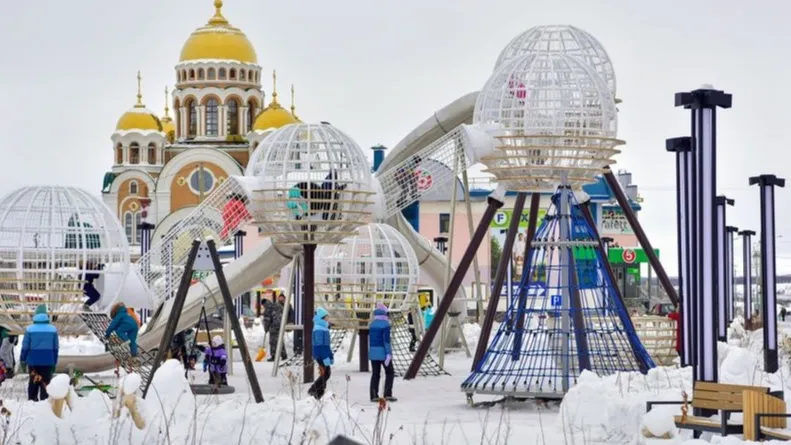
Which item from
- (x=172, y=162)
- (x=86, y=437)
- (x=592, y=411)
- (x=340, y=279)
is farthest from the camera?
(x=172, y=162)

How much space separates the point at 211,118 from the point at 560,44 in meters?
55.8

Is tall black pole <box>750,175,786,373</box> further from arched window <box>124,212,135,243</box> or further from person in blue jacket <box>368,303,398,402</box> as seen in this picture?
arched window <box>124,212,135,243</box>

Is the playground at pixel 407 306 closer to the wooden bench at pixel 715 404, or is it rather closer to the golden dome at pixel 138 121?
the wooden bench at pixel 715 404

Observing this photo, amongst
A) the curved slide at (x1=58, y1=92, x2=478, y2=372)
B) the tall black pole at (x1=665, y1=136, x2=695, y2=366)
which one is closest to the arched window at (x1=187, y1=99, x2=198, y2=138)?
the curved slide at (x1=58, y1=92, x2=478, y2=372)

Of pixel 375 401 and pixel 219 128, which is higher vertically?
pixel 219 128

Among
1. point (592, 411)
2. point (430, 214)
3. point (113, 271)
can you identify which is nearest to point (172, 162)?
point (430, 214)

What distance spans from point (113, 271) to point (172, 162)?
5594cm

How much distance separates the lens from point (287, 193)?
21.7m

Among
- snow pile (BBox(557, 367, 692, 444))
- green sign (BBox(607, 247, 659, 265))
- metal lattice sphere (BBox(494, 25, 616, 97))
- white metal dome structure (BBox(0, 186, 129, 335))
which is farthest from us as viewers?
green sign (BBox(607, 247, 659, 265))

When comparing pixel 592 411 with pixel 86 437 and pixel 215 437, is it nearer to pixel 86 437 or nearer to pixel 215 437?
pixel 215 437

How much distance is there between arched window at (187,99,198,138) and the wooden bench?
65.1 metres

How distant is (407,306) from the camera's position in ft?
83.2

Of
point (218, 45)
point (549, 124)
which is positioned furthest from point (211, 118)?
point (549, 124)

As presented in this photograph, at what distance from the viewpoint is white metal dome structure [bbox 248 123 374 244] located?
21.7 m
